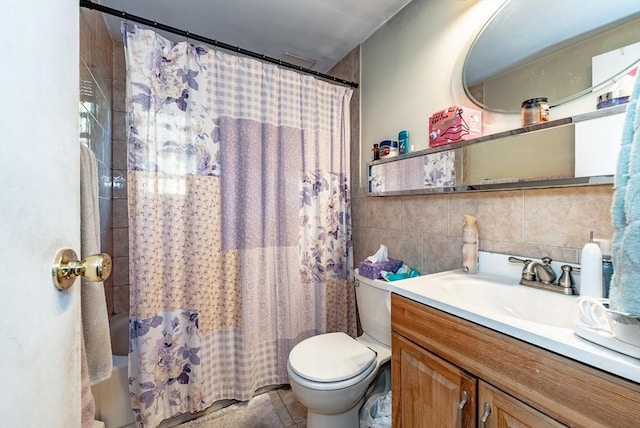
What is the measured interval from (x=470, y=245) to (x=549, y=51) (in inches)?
32.1

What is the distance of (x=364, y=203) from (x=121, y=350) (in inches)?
73.6

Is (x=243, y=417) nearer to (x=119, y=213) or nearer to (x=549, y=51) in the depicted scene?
(x=119, y=213)

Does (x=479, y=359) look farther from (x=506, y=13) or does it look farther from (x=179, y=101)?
(x=179, y=101)

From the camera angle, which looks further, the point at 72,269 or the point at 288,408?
the point at 288,408

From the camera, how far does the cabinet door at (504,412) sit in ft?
2.06

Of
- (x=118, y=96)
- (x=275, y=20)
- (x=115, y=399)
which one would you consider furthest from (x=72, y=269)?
(x=118, y=96)

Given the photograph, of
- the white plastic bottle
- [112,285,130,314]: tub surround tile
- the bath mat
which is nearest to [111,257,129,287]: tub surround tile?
[112,285,130,314]: tub surround tile

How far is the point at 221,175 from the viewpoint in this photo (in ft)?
5.14

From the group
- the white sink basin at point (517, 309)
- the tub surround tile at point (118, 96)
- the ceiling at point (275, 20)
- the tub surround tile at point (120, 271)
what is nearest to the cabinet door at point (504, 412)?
the white sink basin at point (517, 309)

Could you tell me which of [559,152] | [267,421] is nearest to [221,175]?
[267,421]

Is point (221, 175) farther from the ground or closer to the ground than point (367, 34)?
closer to the ground

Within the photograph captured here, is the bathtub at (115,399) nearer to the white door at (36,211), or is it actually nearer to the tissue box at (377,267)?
the white door at (36,211)

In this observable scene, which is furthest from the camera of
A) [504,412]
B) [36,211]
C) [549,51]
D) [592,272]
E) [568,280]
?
[549,51]

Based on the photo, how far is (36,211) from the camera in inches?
15.6
